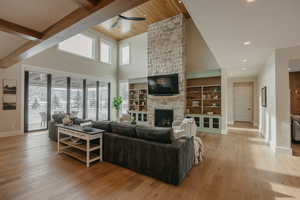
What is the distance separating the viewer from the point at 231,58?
4609 mm

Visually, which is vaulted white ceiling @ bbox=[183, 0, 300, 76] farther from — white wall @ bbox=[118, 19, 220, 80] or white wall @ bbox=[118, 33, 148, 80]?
white wall @ bbox=[118, 33, 148, 80]

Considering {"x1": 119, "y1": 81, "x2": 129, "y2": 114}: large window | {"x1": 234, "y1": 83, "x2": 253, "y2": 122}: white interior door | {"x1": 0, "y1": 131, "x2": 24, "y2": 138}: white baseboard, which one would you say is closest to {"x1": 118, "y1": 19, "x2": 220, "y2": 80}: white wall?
{"x1": 119, "y1": 81, "x2": 129, "y2": 114}: large window

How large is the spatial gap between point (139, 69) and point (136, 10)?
3.10m

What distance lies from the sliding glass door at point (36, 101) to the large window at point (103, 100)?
2.80 metres

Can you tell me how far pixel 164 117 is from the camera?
6453mm

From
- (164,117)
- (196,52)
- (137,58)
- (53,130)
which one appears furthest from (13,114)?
(196,52)

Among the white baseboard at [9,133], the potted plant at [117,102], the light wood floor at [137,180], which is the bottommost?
the light wood floor at [137,180]

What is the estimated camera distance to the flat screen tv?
6160 millimetres

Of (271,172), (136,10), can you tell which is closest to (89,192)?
(271,172)

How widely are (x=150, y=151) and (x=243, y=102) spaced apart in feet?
27.3

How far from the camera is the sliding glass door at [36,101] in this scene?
553 cm

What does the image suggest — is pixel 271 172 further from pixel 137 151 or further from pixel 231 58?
pixel 231 58

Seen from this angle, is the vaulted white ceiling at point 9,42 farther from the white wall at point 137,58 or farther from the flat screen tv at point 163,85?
the white wall at point 137,58

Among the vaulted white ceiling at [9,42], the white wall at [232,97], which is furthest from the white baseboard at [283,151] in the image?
the vaulted white ceiling at [9,42]
